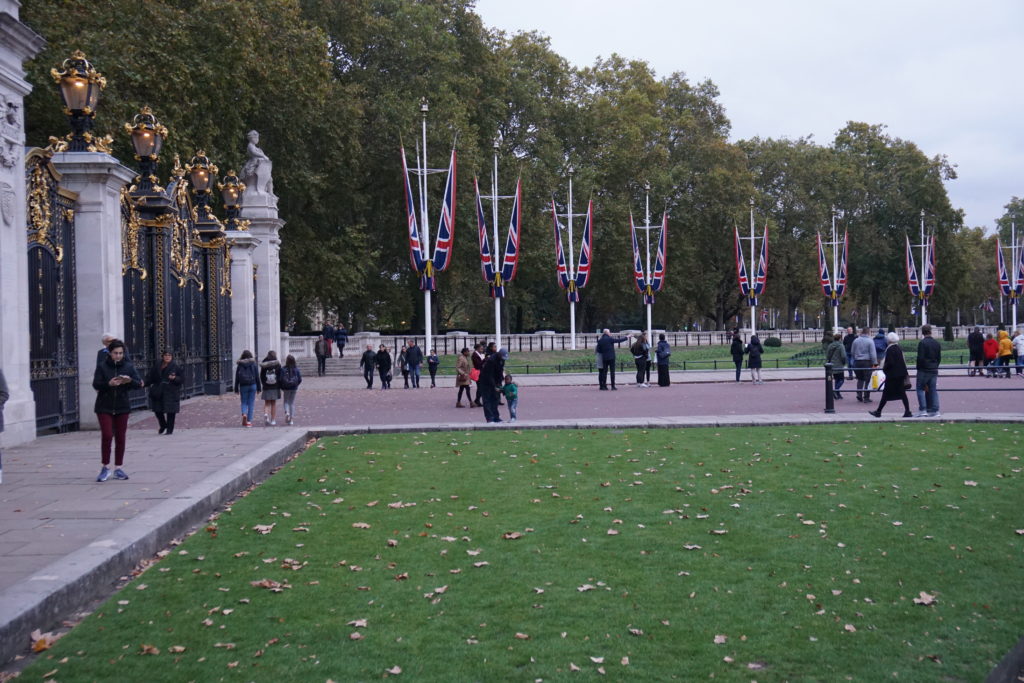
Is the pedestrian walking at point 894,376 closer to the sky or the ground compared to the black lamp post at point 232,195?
closer to the ground

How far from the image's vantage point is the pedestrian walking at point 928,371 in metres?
16.5

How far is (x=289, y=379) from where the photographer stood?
17172 millimetres

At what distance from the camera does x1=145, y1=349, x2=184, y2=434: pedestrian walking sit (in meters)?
15.1

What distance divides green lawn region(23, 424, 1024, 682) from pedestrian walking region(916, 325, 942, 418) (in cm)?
538

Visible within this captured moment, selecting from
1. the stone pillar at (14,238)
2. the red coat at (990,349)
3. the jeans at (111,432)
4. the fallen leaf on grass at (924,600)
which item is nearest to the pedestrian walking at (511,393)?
the stone pillar at (14,238)

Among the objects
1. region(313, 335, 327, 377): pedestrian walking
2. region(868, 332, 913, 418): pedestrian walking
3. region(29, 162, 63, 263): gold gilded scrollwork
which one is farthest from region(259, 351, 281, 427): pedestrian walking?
region(313, 335, 327, 377): pedestrian walking

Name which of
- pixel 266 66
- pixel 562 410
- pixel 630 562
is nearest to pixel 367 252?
pixel 266 66

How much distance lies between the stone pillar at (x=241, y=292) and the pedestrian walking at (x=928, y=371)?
1896cm

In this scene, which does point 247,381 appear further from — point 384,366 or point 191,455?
point 384,366

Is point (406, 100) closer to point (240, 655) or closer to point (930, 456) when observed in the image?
point (930, 456)

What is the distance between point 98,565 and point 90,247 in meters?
11.5

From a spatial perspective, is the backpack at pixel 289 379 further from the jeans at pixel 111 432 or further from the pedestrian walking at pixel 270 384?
the jeans at pixel 111 432

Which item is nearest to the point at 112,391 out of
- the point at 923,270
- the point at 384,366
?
the point at 384,366

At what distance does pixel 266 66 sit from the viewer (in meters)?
31.1
